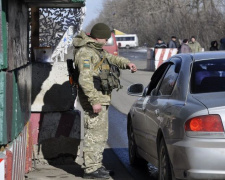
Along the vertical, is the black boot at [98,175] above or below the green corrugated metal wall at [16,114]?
below

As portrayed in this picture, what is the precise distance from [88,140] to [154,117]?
1.28 m

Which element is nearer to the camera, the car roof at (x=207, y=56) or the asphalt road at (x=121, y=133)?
the car roof at (x=207, y=56)

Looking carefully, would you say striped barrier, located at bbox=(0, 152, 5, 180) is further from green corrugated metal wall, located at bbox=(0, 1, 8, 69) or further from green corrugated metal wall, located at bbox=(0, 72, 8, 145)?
green corrugated metal wall, located at bbox=(0, 1, 8, 69)

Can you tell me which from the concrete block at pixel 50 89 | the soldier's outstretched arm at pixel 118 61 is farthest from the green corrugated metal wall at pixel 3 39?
the concrete block at pixel 50 89

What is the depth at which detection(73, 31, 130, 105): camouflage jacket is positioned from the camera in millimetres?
7660

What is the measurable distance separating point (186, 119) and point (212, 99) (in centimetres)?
30

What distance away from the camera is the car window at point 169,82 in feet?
22.6

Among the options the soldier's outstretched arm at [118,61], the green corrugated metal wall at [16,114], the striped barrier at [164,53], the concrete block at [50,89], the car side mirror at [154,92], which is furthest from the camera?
the striped barrier at [164,53]

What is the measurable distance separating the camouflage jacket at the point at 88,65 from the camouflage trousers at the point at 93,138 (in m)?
0.17

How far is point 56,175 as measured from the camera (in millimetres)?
8273

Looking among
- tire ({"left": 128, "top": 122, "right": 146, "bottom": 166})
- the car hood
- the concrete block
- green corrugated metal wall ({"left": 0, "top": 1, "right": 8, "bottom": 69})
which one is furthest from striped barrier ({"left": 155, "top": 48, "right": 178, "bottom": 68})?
green corrugated metal wall ({"left": 0, "top": 1, "right": 8, "bottom": 69})

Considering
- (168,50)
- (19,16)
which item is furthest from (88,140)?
(168,50)

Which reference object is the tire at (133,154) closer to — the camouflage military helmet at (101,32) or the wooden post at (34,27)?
the camouflage military helmet at (101,32)

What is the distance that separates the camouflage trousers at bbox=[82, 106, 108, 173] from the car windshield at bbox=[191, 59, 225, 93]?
163 cm
